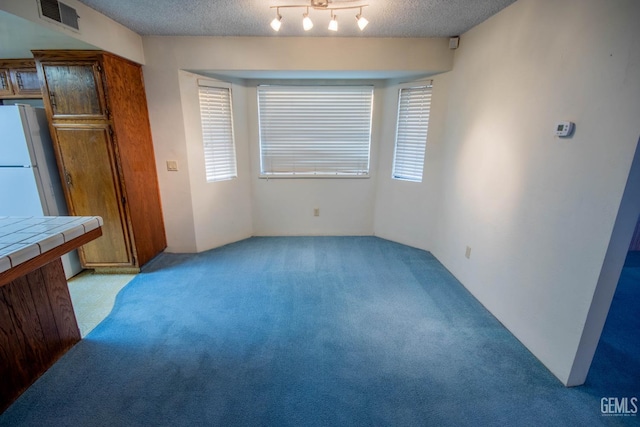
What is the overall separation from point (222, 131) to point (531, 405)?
3.88 m

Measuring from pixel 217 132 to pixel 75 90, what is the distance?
138cm

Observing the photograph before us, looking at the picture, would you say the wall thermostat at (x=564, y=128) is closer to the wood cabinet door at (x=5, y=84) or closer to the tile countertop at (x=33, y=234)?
the tile countertop at (x=33, y=234)

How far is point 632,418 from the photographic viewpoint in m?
1.55

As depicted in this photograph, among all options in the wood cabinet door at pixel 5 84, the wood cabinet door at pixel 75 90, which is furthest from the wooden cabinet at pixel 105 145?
the wood cabinet door at pixel 5 84

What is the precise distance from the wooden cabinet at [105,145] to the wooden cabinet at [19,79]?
25.2 inches

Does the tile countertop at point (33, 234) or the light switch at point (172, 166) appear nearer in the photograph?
the tile countertop at point (33, 234)

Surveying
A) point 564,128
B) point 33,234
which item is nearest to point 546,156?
point 564,128

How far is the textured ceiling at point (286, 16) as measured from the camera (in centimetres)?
222

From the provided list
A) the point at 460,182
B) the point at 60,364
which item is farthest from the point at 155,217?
the point at 460,182

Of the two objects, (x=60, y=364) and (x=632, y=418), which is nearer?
(x=632, y=418)

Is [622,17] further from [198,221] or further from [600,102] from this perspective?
[198,221]

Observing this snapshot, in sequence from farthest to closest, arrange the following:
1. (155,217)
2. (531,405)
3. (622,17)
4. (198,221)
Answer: (198,221)
(155,217)
(531,405)
(622,17)

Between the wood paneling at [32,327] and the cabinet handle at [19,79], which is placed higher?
the cabinet handle at [19,79]

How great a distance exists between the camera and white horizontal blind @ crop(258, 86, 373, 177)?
3.78 m
